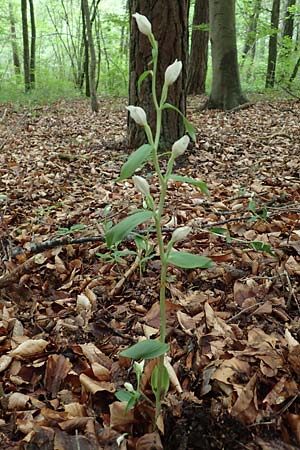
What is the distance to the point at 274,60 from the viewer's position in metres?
9.58

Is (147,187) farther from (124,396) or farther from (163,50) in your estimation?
(163,50)

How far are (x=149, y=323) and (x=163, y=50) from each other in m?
2.75

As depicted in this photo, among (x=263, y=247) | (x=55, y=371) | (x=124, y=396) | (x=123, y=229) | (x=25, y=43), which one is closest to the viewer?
(x=123, y=229)

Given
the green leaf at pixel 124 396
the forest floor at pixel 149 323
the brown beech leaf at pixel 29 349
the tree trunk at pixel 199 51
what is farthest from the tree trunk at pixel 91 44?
the green leaf at pixel 124 396

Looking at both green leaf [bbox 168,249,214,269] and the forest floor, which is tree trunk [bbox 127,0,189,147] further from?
green leaf [bbox 168,249,214,269]

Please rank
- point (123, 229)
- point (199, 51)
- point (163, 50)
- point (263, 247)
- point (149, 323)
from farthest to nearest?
point (199, 51) < point (163, 50) < point (263, 247) < point (149, 323) < point (123, 229)

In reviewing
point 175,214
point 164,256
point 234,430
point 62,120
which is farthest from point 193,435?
point 62,120

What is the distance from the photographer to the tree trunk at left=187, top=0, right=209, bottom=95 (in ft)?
29.5

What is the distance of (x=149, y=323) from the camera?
1542 millimetres

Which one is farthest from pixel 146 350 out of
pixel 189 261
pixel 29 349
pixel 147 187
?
pixel 29 349

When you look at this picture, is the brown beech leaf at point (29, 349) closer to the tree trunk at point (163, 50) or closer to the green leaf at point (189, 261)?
the green leaf at point (189, 261)

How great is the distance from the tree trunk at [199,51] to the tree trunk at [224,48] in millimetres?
3043

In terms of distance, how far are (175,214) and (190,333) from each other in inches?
43.4

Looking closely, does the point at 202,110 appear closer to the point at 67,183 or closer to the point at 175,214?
the point at 67,183
